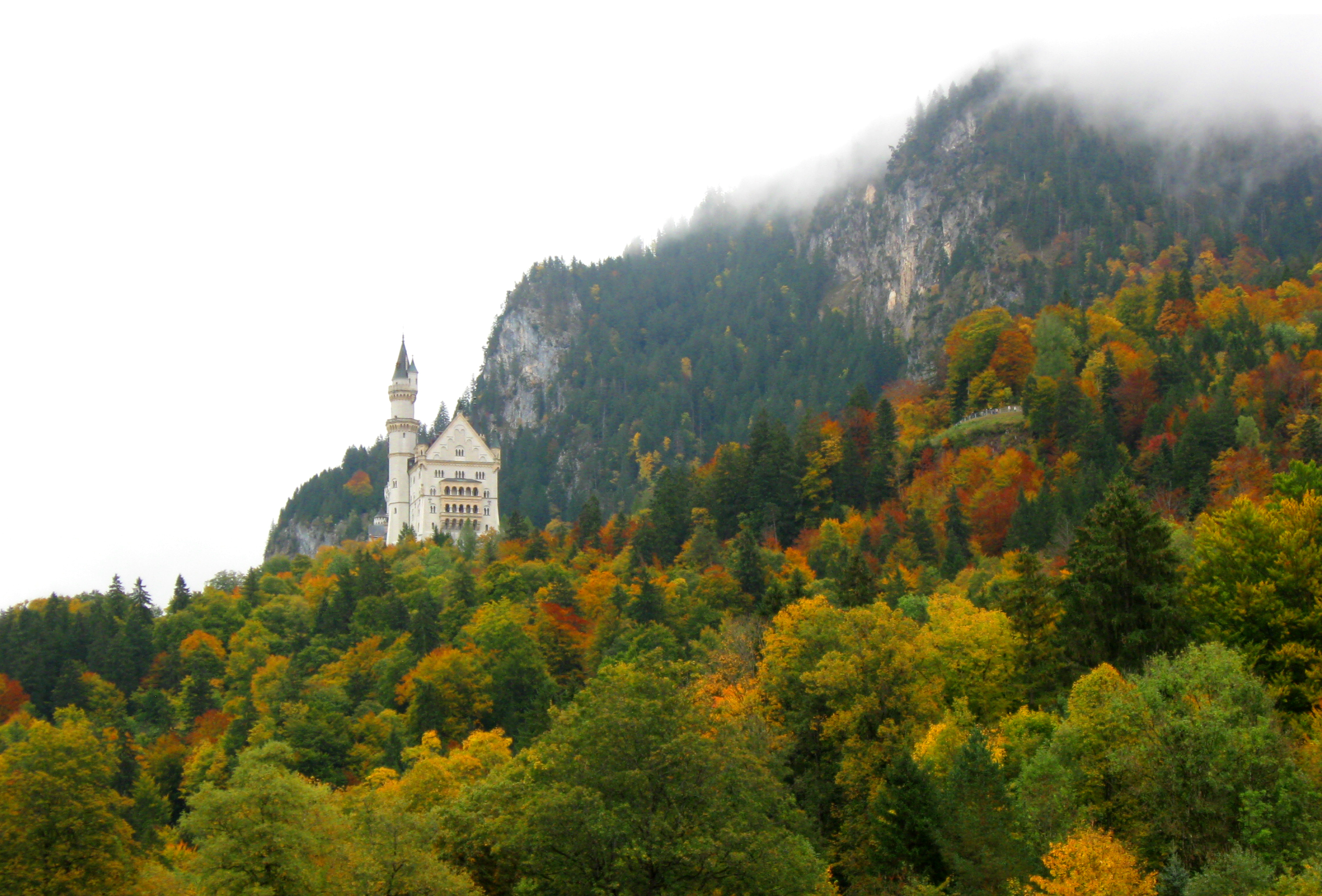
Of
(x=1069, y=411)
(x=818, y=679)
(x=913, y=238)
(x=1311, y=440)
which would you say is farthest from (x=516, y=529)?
(x=913, y=238)

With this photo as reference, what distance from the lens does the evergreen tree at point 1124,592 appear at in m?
40.8

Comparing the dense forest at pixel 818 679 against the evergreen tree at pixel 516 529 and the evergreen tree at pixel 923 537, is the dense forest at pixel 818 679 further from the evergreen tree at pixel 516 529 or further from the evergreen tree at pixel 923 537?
the evergreen tree at pixel 516 529

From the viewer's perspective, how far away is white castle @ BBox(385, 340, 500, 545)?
114m

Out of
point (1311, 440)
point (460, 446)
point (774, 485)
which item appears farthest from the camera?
point (460, 446)

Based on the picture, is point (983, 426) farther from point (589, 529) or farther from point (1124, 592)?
point (1124, 592)

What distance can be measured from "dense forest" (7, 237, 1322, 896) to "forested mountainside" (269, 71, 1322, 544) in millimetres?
61817

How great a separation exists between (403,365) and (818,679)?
287ft

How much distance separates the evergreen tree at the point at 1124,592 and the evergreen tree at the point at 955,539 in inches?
876

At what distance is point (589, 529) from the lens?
91.2 meters

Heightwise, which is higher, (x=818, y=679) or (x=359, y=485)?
(x=359, y=485)

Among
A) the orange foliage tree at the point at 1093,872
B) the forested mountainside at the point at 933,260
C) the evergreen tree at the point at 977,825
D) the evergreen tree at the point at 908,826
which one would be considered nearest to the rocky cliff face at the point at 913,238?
the forested mountainside at the point at 933,260

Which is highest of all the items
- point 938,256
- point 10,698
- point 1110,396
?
point 938,256

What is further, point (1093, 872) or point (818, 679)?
point (818, 679)

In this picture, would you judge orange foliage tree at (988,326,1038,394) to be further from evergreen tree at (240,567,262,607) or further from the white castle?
evergreen tree at (240,567,262,607)
